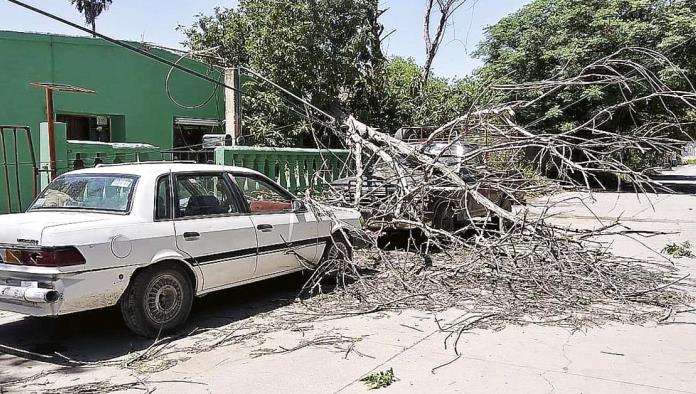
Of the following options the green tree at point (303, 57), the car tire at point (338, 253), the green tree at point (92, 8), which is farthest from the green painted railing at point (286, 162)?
the green tree at point (92, 8)

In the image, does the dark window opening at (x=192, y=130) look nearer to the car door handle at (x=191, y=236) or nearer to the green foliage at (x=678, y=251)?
the car door handle at (x=191, y=236)

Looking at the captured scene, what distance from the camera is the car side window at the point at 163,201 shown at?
633cm

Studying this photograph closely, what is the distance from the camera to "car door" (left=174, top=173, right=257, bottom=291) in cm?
652

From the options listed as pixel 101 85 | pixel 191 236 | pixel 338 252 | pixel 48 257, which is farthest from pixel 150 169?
pixel 101 85

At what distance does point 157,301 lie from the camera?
6.26m

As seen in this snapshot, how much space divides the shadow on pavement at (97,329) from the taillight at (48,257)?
0.93 meters

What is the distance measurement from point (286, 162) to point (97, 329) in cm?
745

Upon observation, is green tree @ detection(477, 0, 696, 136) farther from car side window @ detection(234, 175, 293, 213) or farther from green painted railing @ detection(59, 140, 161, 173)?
car side window @ detection(234, 175, 293, 213)

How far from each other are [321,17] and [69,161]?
793 centimetres

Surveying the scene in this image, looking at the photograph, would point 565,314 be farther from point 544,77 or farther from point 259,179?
point 544,77

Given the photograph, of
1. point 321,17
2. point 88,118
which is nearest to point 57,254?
point 88,118

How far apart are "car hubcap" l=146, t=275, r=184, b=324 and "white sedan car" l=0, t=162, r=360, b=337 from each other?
10mm

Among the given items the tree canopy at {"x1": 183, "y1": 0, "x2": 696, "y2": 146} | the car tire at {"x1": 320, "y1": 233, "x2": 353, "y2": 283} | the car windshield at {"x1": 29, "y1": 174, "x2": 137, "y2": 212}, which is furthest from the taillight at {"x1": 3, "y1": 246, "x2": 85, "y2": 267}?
the tree canopy at {"x1": 183, "y1": 0, "x2": 696, "y2": 146}

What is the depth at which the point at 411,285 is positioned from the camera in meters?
8.22
